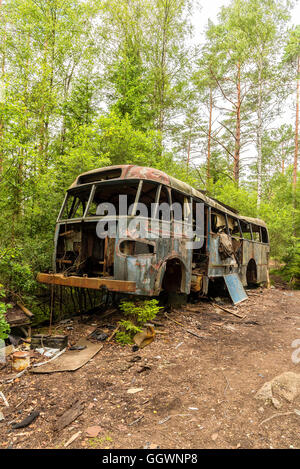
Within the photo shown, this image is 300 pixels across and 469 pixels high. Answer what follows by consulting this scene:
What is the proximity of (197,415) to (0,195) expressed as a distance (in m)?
6.19

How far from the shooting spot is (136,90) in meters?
12.4

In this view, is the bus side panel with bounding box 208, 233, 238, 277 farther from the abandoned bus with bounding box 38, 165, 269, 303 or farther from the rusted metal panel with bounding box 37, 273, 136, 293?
the rusted metal panel with bounding box 37, 273, 136, 293

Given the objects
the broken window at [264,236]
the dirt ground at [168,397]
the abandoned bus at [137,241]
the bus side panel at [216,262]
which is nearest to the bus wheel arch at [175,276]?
the abandoned bus at [137,241]

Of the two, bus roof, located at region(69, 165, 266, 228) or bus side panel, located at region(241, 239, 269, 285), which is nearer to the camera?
bus roof, located at region(69, 165, 266, 228)

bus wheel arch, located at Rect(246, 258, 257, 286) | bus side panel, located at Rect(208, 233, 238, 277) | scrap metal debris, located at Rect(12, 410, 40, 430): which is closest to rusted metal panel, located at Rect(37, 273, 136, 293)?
scrap metal debris, located at Rect(12, 410, 40, 430)

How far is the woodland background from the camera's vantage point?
25.4ft

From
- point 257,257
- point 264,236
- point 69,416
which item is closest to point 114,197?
point 69,416

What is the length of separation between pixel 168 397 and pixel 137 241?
91.5 inches

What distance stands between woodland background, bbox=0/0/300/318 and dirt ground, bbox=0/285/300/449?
Result: 3.91 m

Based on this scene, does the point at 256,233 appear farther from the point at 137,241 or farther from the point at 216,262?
the point at 137,241

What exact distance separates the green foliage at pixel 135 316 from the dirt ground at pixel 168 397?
19 cm

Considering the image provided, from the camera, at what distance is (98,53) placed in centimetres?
1338

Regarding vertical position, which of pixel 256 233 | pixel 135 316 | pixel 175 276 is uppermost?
pixel 256 233
